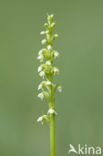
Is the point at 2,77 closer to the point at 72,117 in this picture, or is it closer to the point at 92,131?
the point at 72,117

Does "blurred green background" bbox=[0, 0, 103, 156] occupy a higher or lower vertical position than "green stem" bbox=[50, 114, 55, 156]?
higher

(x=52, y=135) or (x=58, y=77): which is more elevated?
(x=58, y=77)

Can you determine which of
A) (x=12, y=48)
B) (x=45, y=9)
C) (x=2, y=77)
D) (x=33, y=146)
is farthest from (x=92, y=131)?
(x=45, y=9)

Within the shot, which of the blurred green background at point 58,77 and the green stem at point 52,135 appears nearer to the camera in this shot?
the green stem at point 52,135

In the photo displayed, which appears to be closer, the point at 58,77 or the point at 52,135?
the point at 52,135

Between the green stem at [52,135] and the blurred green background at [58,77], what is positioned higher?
the blurred green background at [58,77]

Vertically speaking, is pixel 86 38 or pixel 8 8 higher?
pixel 8 8

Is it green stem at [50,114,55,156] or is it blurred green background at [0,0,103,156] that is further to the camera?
blurred green background at [0,0,103,156]

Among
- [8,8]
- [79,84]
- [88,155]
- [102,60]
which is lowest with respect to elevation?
[88,155]
